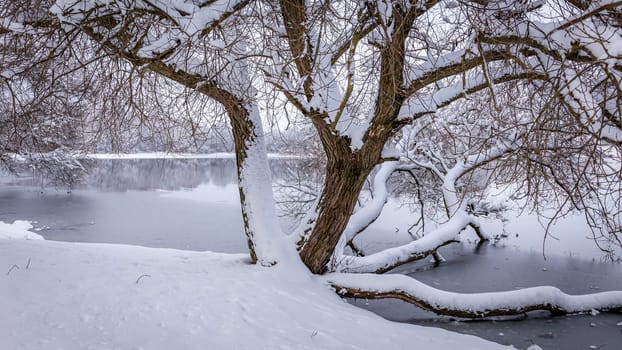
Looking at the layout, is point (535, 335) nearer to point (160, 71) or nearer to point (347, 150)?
point (347, 150)

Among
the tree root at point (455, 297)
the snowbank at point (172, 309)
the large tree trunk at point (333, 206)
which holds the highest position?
the large tree trunk at point (333, 206)

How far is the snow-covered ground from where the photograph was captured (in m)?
3.13

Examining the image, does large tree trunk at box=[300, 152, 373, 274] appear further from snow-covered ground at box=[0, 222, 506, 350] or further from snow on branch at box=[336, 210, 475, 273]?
snow on branch at box=[336, 210, 475, 273]

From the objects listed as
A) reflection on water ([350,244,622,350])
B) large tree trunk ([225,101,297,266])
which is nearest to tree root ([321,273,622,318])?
reflection on water ([350,244,622,350])

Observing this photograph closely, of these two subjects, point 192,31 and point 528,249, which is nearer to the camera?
point 192,31

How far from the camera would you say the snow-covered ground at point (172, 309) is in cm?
313

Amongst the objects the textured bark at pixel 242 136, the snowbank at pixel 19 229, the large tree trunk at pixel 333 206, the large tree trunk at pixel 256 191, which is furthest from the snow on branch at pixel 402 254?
the snowbank at pixel 19 229

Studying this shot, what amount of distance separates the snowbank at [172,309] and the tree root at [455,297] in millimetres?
444

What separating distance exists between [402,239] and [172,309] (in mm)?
9789

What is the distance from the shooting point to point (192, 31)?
298 centimetres

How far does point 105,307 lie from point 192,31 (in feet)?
8.06

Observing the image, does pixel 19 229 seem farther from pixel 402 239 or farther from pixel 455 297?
pixel 455 297

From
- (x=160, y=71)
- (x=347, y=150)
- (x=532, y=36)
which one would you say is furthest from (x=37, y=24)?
(x=532, y=36)

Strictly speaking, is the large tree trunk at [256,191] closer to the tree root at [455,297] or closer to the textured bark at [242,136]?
the textured bark at [242,136]
